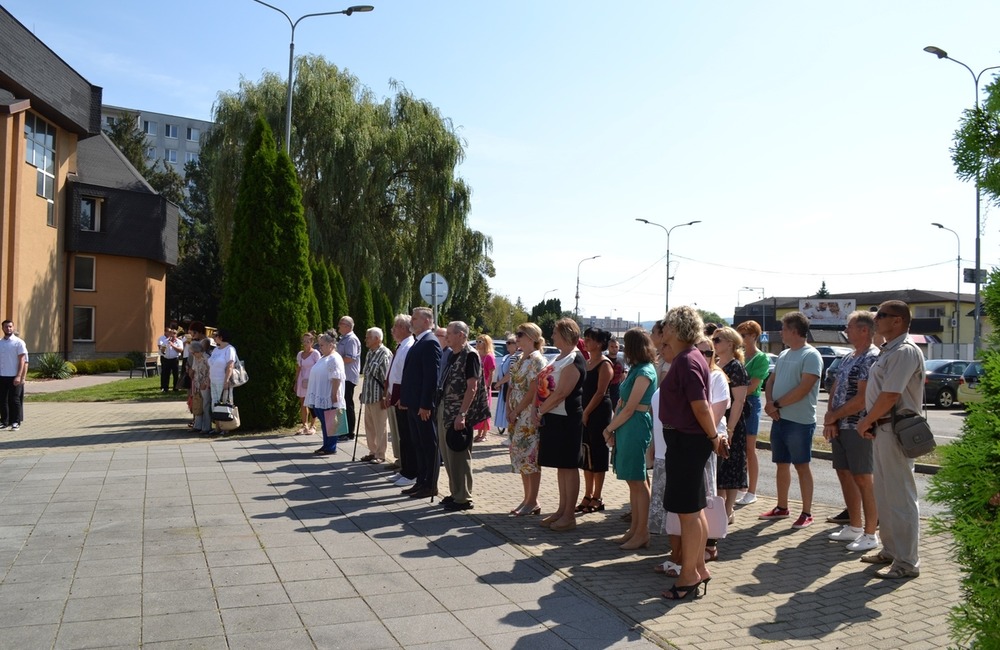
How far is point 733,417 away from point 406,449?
3965mm

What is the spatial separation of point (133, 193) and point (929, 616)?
38.1 metres

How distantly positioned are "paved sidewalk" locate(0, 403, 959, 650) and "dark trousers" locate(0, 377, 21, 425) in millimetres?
5551

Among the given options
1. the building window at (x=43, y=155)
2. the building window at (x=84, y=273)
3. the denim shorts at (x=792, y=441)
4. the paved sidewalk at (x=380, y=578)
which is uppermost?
the building window at (x=43, y=155)

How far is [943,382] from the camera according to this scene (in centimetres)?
2641

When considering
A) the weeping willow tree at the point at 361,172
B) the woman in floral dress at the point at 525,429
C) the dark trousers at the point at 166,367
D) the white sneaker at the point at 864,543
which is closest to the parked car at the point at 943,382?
the weeping willow tree at the point at 361,172

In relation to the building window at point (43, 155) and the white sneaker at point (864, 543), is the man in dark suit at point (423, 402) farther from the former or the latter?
the building window at point (43, 155)

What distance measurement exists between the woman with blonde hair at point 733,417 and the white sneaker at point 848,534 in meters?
0.86

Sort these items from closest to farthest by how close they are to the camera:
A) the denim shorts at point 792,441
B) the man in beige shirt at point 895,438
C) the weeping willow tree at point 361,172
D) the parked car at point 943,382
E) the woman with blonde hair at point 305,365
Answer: the man in beige shirt at point 895,438, the denim shorts at point 792,441, the woman with blonde hair at point 305,365, the parked car at point 943,382, the weeping willow tree at point 361,172

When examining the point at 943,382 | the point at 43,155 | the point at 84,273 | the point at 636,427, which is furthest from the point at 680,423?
the point at 84,273

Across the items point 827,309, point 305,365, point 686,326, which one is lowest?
point 305,365

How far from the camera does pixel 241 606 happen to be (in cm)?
502

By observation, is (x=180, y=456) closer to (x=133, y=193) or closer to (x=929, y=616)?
(x=929, y=616)

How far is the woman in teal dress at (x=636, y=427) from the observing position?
6.74m

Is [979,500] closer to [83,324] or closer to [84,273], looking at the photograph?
[84,273]
